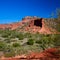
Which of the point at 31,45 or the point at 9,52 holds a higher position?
the point at 31,45

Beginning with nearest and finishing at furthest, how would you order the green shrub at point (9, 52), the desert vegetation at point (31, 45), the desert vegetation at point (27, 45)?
1. the desert vegetation at point (31, 45)
2. the green shrub at point (9, 52)
3. the desert vegetation at point (27, 45)

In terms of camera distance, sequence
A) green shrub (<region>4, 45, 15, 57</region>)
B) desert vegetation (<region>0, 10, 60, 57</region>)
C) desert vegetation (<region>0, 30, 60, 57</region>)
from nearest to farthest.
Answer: desert vegetation (<region>0, 10, 60, 57</region>), green shrub (<region>4, 45, 15, 57</region>), desert vegetation (<region>0, 30, 60, 57</region>)

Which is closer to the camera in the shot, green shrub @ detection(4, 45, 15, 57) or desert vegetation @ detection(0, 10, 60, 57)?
desert vegetation @ detection(0, 10, 60, 57)

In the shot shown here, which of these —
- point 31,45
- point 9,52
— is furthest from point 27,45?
point 9,52

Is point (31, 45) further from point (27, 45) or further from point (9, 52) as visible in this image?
point (9, 52)

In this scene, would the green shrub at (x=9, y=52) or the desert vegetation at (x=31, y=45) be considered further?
the green shrub at (x=9, y=52)

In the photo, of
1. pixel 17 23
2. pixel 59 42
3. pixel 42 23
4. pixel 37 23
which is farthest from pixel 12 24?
pixel 59 42

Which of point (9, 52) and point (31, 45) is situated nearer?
point (9, 52)

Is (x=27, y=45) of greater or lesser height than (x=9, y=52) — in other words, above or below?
above

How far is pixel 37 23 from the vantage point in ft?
375

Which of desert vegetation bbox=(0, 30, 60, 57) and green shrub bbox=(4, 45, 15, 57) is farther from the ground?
desert vegetation bbox=(0, 30, 60, 57)

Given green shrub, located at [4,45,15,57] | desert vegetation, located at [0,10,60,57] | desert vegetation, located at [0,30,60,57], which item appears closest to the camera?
desert vegetation, located at [0,10,60,57]

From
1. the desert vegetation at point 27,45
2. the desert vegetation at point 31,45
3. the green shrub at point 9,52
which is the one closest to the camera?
the desert vegetation at point 31,45

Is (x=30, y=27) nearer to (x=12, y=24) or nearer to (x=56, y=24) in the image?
(x=12, y=24)
